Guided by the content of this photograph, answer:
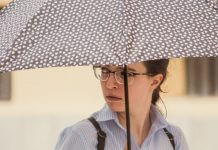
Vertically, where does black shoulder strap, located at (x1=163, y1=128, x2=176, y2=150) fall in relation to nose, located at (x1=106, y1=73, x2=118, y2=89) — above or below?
below

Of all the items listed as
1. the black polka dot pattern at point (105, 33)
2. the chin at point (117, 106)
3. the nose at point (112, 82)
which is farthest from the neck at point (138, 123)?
the black polka dot pattern at point (105, 33)

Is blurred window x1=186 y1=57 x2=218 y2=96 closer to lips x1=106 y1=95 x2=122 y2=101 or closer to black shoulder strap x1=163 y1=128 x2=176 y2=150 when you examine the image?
black shoulder strap x1=163 y1=128 x2=176 y2=150

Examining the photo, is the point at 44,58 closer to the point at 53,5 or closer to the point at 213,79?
the point at 53,5

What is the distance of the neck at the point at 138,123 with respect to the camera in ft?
10.8

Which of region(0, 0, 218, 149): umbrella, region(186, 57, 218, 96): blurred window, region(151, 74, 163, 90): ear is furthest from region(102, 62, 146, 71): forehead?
region(186, 57, 218, 96): blurred window

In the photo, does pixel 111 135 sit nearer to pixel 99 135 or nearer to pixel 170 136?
pixel 99 135

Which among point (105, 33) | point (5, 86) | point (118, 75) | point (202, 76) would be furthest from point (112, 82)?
point (5, 86)

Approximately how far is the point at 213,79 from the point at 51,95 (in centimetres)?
253

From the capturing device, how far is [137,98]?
128 inches

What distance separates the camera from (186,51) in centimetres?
275

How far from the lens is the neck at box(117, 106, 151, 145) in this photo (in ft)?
10.8

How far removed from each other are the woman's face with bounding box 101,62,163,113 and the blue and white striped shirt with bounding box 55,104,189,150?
9 centimetres

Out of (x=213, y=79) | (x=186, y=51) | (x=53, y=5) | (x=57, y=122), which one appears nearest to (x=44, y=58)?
(x=53, y=5)

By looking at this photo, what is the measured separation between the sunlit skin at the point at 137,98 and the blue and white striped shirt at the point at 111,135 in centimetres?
4
